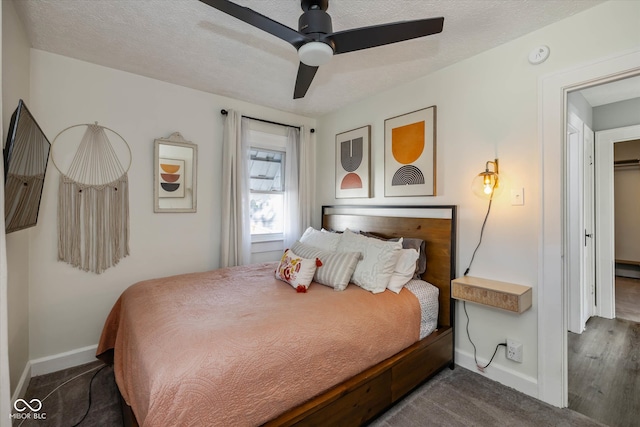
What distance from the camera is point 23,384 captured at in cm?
209

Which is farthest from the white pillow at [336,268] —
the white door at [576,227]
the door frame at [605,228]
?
the door frame at [605,228]

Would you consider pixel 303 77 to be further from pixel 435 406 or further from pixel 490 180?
pixel 435 406

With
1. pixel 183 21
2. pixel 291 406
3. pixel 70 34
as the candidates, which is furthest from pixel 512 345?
pixel 70 34

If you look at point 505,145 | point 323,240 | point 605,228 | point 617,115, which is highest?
point 617,115

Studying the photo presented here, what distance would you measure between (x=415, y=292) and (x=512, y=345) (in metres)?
0.77

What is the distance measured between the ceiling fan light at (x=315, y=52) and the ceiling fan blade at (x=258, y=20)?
0.04m

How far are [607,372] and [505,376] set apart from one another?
90 cm

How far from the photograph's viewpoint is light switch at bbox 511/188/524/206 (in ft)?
6.96

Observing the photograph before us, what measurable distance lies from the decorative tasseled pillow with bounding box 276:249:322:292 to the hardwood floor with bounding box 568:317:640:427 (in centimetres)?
195

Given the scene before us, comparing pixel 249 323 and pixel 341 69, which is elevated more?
pixel 341 69

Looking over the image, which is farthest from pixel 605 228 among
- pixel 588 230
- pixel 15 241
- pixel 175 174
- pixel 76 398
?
pixel 15 241

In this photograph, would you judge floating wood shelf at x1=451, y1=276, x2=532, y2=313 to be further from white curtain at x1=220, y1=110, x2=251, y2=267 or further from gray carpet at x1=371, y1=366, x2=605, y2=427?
white curtain at x1=220, y1=110, x2=251, y2=267

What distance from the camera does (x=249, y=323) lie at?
5.09 feet

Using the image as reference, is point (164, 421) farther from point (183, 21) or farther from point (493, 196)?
point (493, 196)
